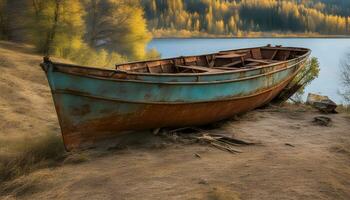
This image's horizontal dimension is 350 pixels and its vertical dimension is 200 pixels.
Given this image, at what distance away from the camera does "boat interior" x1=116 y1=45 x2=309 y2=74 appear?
10.1 m

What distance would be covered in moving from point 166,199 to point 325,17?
384 ft

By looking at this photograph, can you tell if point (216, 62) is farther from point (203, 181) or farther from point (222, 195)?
point (222, 195)

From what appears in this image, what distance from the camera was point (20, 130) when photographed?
10008 mm

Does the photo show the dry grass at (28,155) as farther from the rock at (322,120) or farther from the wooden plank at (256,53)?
the wooden plank at (256,53)

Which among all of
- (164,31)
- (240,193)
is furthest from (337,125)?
(164,31)

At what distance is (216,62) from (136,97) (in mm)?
5721

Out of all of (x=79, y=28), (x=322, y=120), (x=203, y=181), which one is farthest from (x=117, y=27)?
(x=203, y=181)

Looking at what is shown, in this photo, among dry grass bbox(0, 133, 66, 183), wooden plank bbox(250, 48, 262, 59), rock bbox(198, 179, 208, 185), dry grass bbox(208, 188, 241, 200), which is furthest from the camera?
wooden plank bbox(250, 48, 262, 59)

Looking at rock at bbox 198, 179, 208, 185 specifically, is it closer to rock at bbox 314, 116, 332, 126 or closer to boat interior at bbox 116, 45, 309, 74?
boat interior at bbox 116, 45, 309, 74

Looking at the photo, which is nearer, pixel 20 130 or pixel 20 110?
pixel 20 130

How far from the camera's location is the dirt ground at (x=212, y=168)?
219 inches

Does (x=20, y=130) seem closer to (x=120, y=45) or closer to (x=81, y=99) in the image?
(x=81, y=99)

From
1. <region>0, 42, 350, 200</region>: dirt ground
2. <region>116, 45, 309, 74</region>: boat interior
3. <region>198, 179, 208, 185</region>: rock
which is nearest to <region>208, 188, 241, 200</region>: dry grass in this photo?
<region>0, 42, 350, 200</region>: dirt ground

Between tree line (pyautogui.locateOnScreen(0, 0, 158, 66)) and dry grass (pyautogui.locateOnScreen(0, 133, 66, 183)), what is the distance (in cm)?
1637
